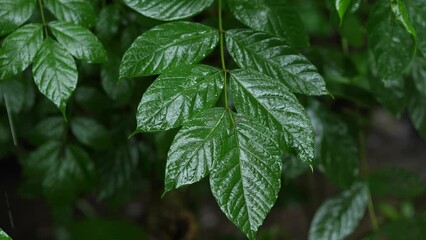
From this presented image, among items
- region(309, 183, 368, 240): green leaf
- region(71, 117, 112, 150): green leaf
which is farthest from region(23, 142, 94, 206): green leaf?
region(309, 183, 368, 240): green leaf

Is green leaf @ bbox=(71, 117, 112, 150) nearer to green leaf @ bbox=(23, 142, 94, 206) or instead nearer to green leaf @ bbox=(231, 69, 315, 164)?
green leaf @ bbox=(23, 142, 94, 206)

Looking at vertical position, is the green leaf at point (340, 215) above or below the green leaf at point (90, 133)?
below

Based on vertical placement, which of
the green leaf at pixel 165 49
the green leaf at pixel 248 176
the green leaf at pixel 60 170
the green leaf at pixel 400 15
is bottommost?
the green leaf at pixel 60 170

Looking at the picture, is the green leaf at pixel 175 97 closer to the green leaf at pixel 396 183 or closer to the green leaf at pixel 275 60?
the green leaf at pixel 275 60

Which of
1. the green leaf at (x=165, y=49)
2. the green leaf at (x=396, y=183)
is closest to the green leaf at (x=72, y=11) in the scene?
the green leaf at (x=165, y=49)

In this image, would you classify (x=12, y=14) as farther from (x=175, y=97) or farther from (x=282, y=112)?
(x=282, y=112)

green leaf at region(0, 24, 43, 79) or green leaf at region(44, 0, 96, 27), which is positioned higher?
green leaf at region(44, 0, 96, 27)

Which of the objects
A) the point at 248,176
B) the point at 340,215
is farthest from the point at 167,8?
the point at 340,215
